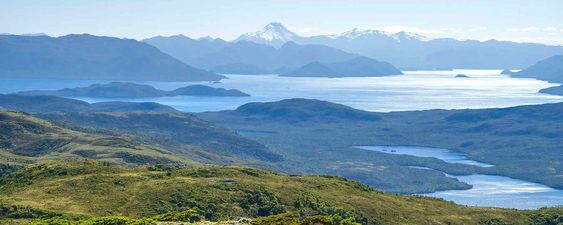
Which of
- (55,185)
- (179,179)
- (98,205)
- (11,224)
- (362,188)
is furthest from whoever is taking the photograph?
(362,188)

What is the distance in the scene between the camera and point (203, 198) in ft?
366

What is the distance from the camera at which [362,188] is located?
458ft

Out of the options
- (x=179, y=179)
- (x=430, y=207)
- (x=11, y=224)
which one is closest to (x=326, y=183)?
(x=430, y=207)

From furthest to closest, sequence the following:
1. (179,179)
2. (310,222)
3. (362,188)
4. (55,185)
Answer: (362,188), (179,179), (55,185), (310,222)

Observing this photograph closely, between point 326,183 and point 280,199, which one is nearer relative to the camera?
point 280,199

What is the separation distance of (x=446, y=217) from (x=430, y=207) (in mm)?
8324

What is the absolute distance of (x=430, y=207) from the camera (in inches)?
5138

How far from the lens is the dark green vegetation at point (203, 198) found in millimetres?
101938

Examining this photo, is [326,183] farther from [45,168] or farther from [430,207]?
[45,168]

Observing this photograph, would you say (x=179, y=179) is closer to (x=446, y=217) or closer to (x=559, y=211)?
(x=446, y=217)

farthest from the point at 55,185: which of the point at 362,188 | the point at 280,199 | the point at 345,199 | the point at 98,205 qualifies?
the point at 362,188

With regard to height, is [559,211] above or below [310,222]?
below

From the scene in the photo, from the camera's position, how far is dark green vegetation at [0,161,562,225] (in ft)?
334

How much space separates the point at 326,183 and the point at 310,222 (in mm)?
75658
